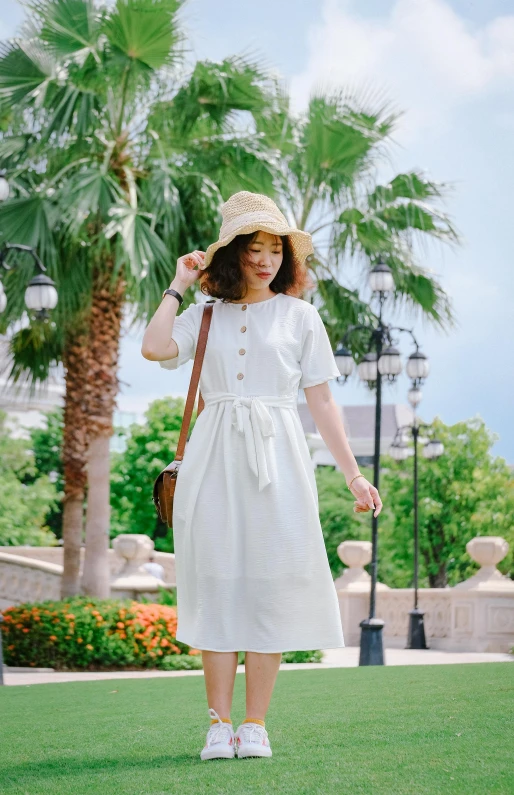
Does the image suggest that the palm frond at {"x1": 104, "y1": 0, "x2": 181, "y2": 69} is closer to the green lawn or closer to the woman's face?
the green lawn

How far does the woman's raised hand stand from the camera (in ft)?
13.5

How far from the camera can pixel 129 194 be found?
A: 14.1 m

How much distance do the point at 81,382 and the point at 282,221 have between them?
11190 millimetres

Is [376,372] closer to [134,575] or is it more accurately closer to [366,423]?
[134,575]

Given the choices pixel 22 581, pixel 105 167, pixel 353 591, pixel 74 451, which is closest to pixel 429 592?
pixel 353 591

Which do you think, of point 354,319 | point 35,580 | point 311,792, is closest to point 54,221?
point 354,319

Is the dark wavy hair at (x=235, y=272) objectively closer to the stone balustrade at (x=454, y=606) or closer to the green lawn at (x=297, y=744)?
the green lawn at (x=297, y=744)

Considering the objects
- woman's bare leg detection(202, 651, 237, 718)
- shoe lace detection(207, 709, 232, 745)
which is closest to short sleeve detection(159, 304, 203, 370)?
woman's bare leg detection(202, 651, 237, 718)

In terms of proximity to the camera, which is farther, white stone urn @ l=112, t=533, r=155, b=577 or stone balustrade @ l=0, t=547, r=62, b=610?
stone balustrade @ l=0, t=547, r=62, b=610

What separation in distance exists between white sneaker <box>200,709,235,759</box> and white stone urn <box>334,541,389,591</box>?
17.9 meters

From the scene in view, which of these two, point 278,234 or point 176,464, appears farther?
point 278,234

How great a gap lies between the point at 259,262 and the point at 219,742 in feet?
5.64

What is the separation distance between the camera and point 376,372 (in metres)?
14.7

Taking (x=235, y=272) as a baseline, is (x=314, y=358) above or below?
below
